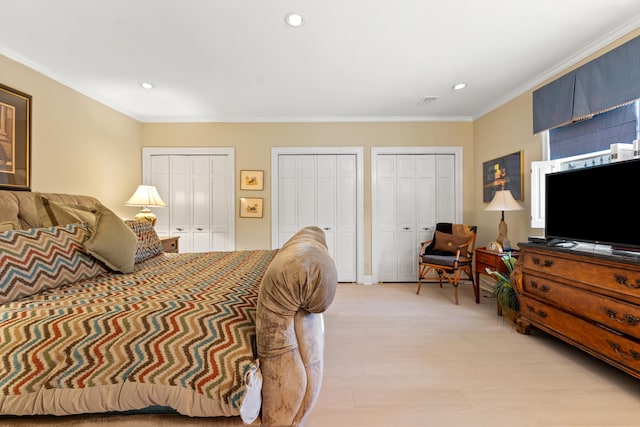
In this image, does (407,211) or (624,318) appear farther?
(407,211)

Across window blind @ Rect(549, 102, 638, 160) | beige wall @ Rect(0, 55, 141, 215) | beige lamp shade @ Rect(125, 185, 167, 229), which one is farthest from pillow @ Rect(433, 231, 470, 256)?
beige wall @ Rect(0, 55, 141, 215)

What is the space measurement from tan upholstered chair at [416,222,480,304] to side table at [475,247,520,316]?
Answer: 0.21 meters

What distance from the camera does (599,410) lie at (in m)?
1.39

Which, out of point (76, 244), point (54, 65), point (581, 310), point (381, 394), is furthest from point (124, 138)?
Answer: point (581, 310)

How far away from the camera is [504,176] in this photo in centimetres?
322

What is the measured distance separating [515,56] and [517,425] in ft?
9.21

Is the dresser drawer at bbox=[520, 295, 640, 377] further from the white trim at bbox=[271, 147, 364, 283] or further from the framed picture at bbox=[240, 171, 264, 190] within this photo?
the framed picture at bbox=[240, 171, 264, 190]

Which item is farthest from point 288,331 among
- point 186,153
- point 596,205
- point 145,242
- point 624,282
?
point 186,153

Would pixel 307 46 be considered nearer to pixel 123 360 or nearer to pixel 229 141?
pixel 229 141

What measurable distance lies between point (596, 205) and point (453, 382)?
1.59 metres

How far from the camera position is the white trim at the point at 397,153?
154 inches

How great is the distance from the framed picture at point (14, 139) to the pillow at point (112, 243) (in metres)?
1.39

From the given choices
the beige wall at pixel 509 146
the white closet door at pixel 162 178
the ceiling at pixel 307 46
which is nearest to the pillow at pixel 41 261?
the ceiling at pixel 307 46

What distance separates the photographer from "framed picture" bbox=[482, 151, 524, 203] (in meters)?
2.97
